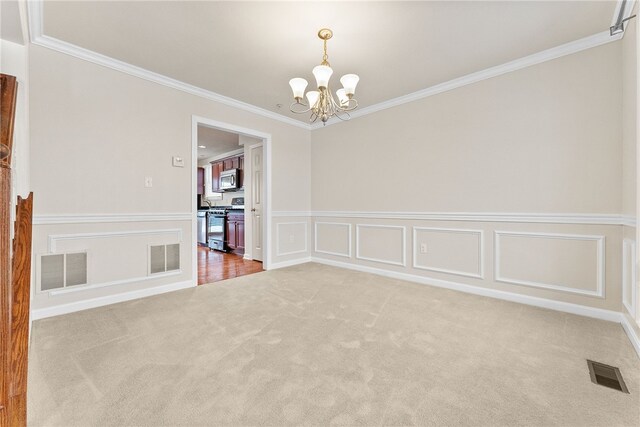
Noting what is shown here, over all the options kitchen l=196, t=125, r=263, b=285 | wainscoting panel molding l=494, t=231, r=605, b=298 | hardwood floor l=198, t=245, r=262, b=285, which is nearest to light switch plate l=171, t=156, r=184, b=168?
kitchen l=196, t=125, r=263, b=285

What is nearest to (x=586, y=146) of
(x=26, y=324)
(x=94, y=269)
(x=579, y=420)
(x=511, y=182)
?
(x=511, y=182)

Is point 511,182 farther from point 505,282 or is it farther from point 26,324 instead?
point 26,324

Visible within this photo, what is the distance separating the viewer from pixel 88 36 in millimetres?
2371


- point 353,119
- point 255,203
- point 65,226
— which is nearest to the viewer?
point 65,226

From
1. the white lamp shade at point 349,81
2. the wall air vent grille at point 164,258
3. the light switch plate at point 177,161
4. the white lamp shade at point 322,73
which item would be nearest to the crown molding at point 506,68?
the white lamp shade at point 349,81

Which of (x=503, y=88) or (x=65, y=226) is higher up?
(x=503, y=88)

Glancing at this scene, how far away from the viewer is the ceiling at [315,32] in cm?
204

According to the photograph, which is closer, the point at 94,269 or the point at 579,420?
the point at 579,420

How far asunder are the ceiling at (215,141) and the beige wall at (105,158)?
167 centimetres

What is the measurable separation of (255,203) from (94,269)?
8.93 ft

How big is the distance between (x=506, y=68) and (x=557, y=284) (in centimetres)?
211

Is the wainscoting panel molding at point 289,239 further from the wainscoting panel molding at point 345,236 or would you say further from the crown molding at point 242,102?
the crown molding at point 242,102

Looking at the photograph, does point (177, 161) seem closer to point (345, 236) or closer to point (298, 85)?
point (298, 85)

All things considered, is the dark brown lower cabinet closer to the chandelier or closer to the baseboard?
the baseboard
